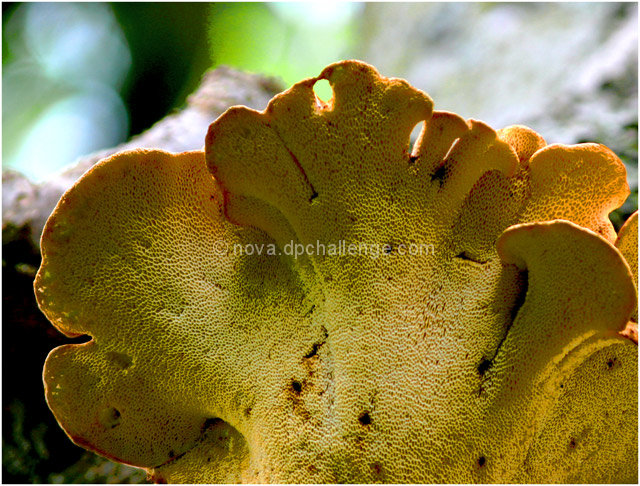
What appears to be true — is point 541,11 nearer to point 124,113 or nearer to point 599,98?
point 599,98

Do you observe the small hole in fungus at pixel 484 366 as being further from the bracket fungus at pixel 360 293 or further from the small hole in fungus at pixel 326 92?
the small hole in fungus at pixel 326 92

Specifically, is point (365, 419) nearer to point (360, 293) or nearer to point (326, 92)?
point (360, 293)

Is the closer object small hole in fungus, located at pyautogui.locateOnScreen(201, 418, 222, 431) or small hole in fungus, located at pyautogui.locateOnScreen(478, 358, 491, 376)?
small hole in fungus, located at pyautogui.locateOnScreen(478, 358, 491, 376)

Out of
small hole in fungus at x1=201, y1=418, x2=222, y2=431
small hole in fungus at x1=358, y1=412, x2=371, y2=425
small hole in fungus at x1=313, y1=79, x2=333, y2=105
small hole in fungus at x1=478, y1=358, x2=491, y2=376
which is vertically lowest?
small hole in fungus at x1=201, y1=418, x2=222, y2=431

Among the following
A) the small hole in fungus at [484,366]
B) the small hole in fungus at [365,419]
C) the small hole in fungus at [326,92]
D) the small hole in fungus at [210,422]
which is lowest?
the small hole in fungus at [210,422]

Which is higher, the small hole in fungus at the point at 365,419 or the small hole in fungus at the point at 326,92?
the small hole in fungus at the point at 326,92

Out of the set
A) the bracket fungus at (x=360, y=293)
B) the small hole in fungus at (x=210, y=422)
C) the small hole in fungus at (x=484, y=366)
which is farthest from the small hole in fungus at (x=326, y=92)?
the small hole in fungus at (x=210, y=422)

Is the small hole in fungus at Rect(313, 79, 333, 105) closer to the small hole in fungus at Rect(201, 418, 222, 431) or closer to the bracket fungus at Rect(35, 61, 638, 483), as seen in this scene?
the bracket fungus at Rect(35, 61, 638, 483)

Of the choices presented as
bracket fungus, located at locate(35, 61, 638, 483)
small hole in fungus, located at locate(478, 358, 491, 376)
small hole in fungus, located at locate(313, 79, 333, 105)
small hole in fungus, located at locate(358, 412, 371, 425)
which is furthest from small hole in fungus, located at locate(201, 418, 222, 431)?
small hole in fungus, located at locate(313, 79, 333, 105)
